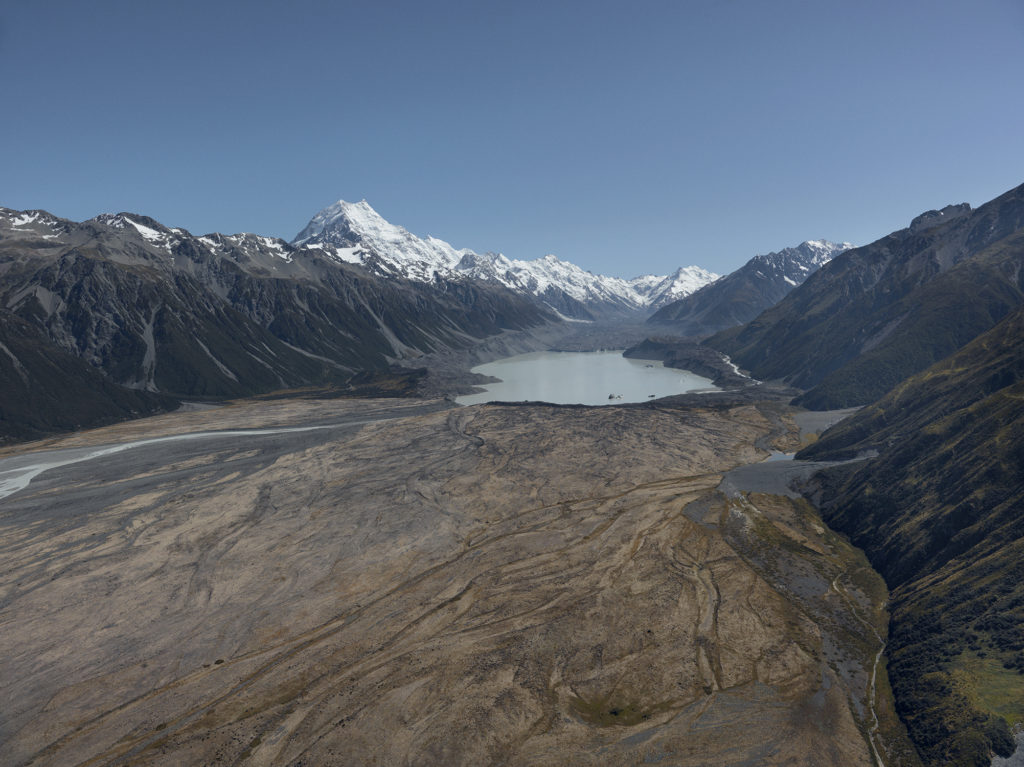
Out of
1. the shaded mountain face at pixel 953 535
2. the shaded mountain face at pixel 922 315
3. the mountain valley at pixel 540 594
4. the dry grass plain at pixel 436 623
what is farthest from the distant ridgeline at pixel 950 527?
the shaded mountain face at pixel 922 315

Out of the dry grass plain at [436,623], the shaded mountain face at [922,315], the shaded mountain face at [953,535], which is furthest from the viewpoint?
the shaded mountain face at [922,315]

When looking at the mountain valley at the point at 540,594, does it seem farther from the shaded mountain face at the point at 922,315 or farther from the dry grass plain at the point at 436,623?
the shaded mountain face at the point at 922,315

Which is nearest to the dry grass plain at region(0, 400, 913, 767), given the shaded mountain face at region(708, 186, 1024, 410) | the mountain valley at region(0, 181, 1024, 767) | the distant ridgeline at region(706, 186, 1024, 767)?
the mountain valley at region(0, 181, 1024, 767)

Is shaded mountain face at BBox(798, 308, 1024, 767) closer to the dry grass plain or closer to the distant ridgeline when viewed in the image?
the distant ridgeline

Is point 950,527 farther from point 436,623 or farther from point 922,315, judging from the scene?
point 922,315

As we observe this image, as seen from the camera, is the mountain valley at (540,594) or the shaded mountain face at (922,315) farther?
the shaded mountain face at (922,315)

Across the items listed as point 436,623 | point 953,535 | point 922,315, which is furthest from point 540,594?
point 922,315

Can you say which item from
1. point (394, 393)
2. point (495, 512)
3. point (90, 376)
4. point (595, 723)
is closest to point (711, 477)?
point (495, 512)

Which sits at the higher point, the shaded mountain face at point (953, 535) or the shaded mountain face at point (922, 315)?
the shaded mountain face at point (922, 315)

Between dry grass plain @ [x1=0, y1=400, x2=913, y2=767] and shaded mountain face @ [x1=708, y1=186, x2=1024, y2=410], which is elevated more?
shaded mountain face @ [x1=708, y1=186, x2=1024, y2=410]

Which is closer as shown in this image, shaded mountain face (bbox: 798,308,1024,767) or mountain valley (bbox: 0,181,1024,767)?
shaded mountain face (bbox: 798,308,1024,767)
